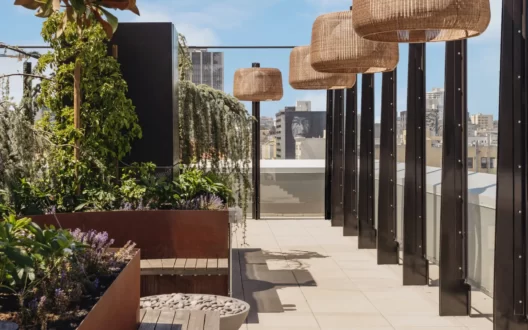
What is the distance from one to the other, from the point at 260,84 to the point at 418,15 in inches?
266

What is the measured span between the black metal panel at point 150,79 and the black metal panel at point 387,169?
8.53ft

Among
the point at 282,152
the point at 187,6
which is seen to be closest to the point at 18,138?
the point at 187,6

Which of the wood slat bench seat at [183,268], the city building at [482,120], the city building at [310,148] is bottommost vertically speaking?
the wood slat bench seat at [183,268]

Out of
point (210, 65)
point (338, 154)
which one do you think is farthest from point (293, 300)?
point (210, 65)

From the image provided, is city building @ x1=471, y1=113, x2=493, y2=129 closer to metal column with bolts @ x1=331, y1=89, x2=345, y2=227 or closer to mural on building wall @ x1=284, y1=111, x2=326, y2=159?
metal column with bolts @ x1=331, y1=89, x2=345, y2=227

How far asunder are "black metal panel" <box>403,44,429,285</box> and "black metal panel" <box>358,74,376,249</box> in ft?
7.64

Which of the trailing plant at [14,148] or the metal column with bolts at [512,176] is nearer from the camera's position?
the metal column with bolts at [512,176]

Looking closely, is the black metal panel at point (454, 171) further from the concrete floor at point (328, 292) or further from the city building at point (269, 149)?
the city building at point (269, 149)

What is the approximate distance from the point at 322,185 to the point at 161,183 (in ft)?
21.4

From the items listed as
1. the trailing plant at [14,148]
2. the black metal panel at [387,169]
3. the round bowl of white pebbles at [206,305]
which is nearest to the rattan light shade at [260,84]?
the black metal panel at [387,169]

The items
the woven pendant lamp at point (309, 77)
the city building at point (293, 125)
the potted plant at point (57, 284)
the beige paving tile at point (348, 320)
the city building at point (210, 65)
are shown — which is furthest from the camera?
the city building at point (293, 125)

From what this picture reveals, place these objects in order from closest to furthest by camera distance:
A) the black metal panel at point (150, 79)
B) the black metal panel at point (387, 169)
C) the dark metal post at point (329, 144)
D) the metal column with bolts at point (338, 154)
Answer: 1. the black metal panel at point (150, 79)
2. the black metal panel at point (387, 169)
3. the metal column with bolts at point (338, 154)
4. the dark metal post at point (329, 144)

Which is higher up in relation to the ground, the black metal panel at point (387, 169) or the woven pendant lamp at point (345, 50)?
the woven pendant lamp at point (345, 50)

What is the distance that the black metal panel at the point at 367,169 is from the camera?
389 inches
